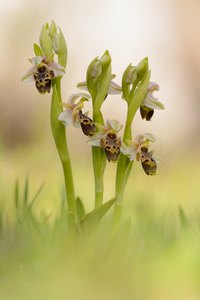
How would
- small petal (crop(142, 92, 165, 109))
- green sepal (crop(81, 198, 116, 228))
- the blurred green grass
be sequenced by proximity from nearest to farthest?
the blurred green grass
green sepal (crop(81, 198, 116, 228))
small petal (crop(142, 92, 165, 109))

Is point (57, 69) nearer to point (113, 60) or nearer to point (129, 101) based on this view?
point (129, 101)

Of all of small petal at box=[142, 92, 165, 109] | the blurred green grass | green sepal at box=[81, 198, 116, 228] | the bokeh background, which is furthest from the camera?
the bokeh background

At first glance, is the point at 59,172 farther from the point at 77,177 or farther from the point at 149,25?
the point at 149,25

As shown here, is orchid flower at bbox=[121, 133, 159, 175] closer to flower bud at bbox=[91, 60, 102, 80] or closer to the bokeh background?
flower bud at bbox=[91, 60, 102, 80]

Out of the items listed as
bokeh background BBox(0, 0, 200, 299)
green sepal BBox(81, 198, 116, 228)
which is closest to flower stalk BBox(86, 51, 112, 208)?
green sepal BBox(81, 198, 116, 228)

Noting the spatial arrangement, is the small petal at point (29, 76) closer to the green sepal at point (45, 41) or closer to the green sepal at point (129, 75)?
the green sepal at point (45, 41)

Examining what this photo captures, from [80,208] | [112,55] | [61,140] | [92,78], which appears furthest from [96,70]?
[112,55]

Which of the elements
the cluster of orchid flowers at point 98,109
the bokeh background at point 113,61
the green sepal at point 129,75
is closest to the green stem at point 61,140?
the cluster of orchid flowers at point 98,109
